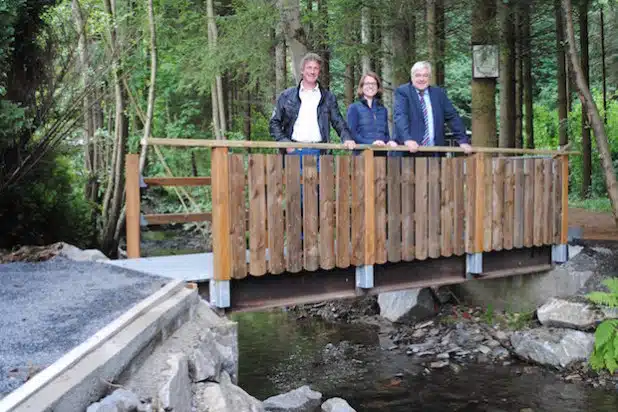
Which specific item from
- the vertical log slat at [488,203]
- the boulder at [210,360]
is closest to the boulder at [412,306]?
the vertical log slat at [488,203]

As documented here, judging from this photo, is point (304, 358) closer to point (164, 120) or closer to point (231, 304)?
point (231, 304)

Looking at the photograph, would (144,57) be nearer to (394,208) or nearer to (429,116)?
(429,116)

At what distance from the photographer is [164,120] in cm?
2358

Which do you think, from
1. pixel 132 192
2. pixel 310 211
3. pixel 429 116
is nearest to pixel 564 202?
pixel 429 116

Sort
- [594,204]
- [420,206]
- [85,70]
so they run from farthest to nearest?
[594,204], [85,70], [420,206]

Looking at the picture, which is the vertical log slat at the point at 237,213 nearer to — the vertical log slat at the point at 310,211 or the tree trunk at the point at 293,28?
the vertical log slat at the point at 310,211

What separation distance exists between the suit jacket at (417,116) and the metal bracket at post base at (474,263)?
1309 mm

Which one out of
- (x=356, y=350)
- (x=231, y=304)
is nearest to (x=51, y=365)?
(x=231, y=304)

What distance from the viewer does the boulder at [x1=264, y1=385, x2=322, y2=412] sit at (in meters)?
5.62

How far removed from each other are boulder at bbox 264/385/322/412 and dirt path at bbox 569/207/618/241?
5541 mm

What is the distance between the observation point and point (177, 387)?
3.40m

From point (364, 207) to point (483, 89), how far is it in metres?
3.93

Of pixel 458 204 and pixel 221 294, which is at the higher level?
pixel 458 204

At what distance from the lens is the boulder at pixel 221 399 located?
12.3 ft
